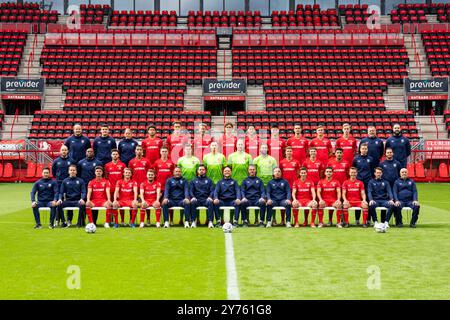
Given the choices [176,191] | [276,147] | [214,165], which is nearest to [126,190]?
[176,191]

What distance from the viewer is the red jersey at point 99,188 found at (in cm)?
1245

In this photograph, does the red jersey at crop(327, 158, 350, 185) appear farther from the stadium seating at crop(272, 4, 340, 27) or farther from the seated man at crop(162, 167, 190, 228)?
the stadium seating at crop(272, 4, 340, 27)

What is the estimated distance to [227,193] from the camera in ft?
41.3

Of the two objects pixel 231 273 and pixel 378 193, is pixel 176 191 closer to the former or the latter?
pixel 378 193

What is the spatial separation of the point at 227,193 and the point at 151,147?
2.28 meters

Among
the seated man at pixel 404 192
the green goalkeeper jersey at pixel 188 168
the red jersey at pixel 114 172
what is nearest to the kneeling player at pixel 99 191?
the red jersey at pixel 114 172

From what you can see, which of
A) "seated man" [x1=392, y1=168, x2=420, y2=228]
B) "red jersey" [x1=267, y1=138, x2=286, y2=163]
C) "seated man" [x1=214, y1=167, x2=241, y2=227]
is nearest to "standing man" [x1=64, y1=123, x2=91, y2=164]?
"seated man" [x1=214, y1=167, x2=241, y2=227]

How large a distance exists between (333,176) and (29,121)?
2462 cm

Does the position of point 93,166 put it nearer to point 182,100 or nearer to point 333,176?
point 333,176

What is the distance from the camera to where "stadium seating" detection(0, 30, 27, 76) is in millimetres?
35938

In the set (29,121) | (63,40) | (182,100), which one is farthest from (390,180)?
(63,40)

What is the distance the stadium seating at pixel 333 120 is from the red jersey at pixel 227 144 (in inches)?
621
